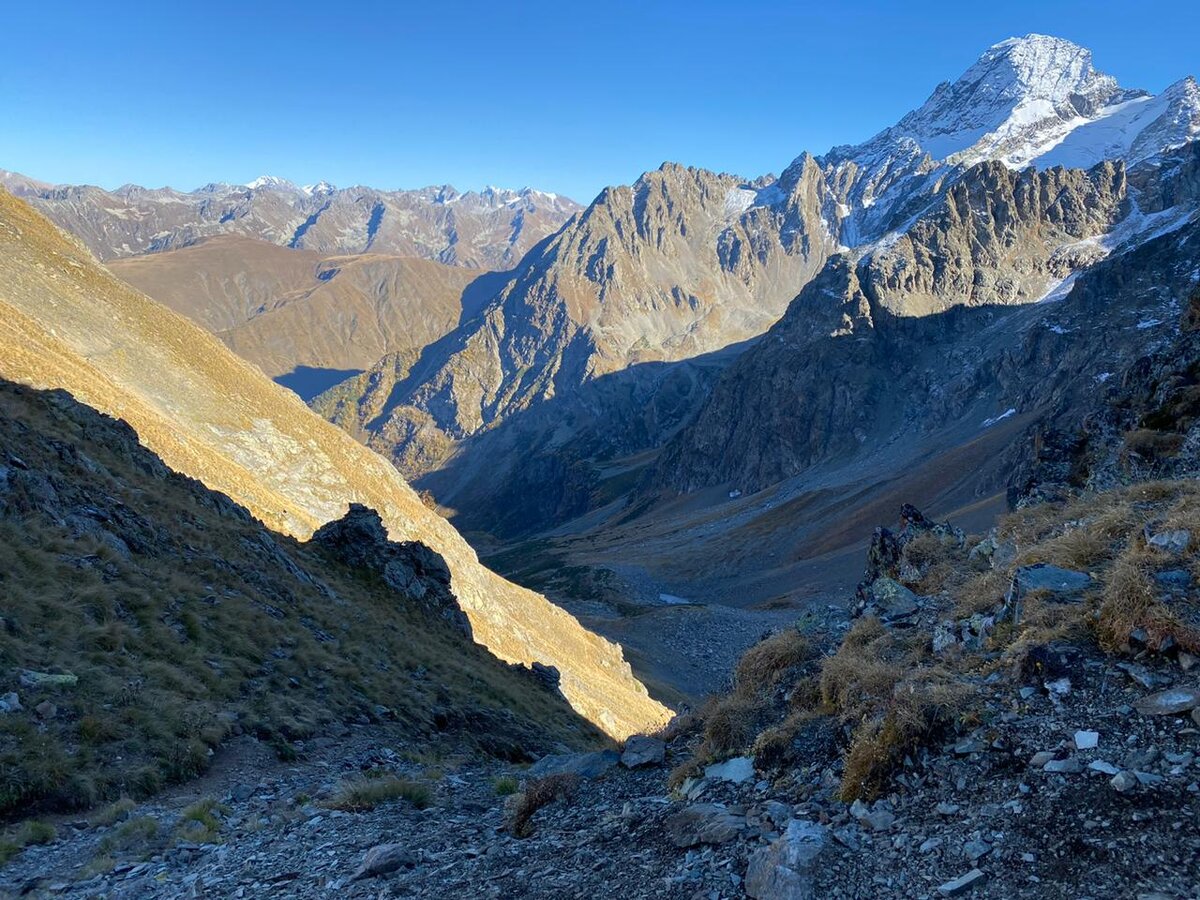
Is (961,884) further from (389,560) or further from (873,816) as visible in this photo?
(389,560)

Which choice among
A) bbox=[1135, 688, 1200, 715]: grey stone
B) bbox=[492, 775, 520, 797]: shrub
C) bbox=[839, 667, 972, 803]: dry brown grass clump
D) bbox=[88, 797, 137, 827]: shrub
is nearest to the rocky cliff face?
bbox=[492, 775, 520, 797]: shrub

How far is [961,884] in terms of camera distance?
5398mm

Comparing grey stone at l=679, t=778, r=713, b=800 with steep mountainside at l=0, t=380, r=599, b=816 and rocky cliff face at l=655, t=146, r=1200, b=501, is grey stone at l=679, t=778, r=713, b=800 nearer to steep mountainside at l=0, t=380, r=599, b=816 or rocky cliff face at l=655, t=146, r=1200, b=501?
steep mountainside at l=0, t=380, r=599, b=816

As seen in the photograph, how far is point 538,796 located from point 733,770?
2.84m

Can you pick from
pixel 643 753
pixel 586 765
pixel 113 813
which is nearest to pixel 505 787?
pixel 586 765

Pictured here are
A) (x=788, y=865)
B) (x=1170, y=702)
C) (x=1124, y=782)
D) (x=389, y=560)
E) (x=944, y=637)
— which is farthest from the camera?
(x=389, y=560)

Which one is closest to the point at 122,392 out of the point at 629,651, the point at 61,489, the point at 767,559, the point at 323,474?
the point at 323,474

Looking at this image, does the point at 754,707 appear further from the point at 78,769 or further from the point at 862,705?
the point at 78,769

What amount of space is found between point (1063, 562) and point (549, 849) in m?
7.55

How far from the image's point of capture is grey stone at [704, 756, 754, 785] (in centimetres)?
845

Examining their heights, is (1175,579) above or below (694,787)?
above

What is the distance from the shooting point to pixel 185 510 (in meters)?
21.1

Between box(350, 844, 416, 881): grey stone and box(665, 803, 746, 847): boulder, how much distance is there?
3076 millimetres

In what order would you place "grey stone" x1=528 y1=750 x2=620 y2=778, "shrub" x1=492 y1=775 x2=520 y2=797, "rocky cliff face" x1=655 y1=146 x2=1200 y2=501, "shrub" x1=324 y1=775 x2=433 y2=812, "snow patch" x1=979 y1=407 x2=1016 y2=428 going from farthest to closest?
1. "rocky cliff face" x1=655 y1=146 x2=1200 y2=501
2. "snow patch" x1=979 y1=407 x2=1016 y2=428
3. "shrub" x1=492 y1=775 x2=520 y2=797
4. "grey stone" x1=528 y1=750 x2=620 y2=778
5. "shrub" x1=324 y1=775 x2=433 y2=812
